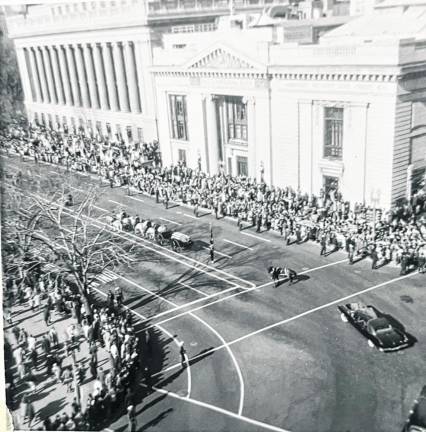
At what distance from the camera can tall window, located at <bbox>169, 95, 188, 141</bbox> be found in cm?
5703

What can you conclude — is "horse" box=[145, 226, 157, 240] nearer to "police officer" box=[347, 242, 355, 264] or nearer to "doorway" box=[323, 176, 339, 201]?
"police officer" box=[347, 242, 355, 264]

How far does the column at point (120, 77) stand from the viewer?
71938mm

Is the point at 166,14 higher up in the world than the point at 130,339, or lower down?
higher up

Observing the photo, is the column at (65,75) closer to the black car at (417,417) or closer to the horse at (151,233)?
the horse at (151,233)

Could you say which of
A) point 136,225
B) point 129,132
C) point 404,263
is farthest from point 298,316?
point 129,132

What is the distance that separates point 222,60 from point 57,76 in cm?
4726

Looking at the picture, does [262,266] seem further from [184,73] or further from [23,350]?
[184,73]

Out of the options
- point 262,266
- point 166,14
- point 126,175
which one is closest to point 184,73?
point 126,175

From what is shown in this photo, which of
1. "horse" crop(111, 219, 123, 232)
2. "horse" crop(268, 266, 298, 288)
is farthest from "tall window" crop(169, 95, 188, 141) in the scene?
"horse" crop(268, 266, 298, 288)

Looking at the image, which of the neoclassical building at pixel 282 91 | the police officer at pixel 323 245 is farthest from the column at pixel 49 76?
the police officer at pixel 323 245

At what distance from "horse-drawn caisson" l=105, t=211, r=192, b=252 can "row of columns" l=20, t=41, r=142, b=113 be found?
3306 centimetres

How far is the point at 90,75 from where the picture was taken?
79125mm

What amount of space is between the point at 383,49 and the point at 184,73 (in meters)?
22.4

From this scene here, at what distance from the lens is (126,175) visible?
55.7 metres
